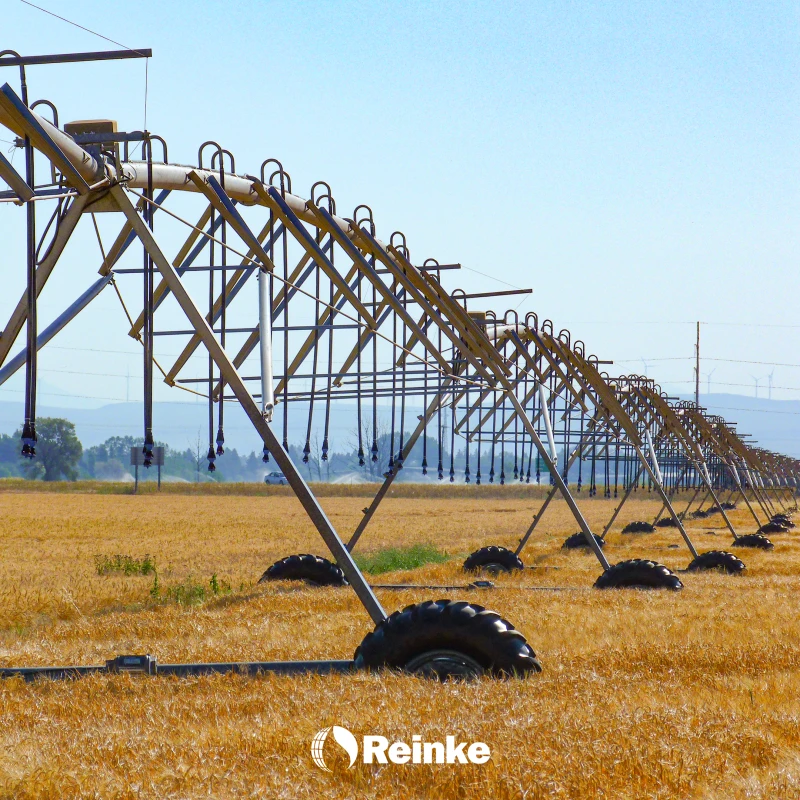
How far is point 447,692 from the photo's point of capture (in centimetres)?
646

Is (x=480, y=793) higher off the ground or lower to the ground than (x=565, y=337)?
lower

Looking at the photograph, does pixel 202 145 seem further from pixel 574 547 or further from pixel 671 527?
pixel 671 527

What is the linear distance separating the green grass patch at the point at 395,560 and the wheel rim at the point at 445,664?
38.3 feet

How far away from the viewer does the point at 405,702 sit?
6.24m

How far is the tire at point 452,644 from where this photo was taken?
23.3 feet

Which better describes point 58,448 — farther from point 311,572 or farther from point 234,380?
point 234,380

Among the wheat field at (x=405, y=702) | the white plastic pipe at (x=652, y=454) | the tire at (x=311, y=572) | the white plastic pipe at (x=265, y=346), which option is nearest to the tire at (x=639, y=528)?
the white plastic pipe at (x=652, y=454)

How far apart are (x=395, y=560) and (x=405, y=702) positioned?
14641 millimetres

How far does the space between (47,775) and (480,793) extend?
208 centimetres

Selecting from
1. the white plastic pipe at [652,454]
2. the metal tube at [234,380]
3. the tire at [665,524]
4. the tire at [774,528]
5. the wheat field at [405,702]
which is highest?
the metal tube at [234,380]

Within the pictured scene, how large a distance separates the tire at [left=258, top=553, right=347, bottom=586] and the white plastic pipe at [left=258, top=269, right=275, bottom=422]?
6.44 m

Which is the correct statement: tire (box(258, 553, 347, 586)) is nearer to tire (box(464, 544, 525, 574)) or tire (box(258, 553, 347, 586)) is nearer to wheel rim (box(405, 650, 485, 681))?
tire (box(464, 544, 525, 574))

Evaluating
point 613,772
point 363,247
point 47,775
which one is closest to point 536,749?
point 613,772

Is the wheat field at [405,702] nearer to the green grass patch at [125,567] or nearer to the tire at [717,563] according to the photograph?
the tire at [717,563]
